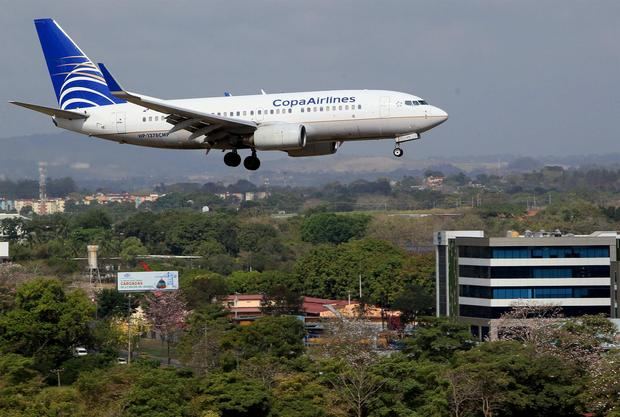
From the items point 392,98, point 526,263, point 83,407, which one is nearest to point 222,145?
point 392,98

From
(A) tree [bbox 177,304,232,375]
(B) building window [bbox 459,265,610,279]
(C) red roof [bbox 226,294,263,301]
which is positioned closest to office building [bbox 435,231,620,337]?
(B) building window [bbox 459,265,610,279]

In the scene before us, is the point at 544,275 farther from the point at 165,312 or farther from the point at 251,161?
the point at 251,161

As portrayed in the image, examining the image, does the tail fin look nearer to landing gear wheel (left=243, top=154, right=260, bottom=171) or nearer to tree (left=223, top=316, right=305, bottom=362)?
landing gear wheel (left=243, top=154, right=260, bottom=171)

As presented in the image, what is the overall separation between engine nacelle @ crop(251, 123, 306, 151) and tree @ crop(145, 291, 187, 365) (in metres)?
46.4

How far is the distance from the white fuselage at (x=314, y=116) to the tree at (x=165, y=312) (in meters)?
42.9

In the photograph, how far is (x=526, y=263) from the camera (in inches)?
4279

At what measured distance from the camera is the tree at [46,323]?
3556 inches

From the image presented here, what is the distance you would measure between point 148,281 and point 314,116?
62452mm

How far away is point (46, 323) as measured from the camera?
93.2 meters

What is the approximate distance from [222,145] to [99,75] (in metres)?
9.86

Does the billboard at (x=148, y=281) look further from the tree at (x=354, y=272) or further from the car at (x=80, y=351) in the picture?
the tree at (x=354, y=272)

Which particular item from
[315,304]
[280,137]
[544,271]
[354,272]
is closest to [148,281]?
[315,304]

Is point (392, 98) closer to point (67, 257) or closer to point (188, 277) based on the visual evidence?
point (188, 277)

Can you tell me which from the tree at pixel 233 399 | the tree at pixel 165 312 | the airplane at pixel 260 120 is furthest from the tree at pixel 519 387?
the tree at pixel 165 312
